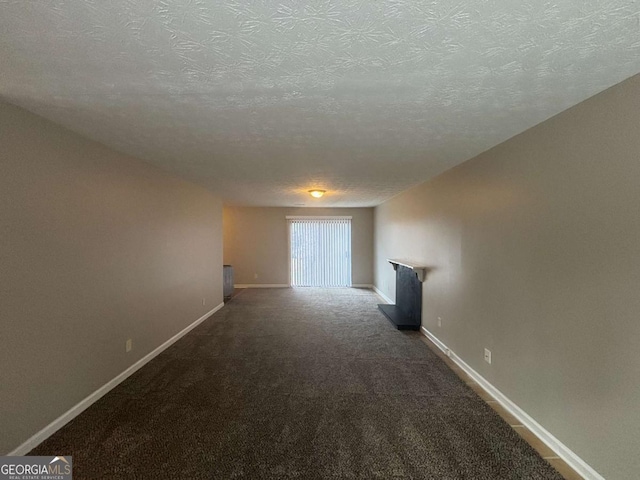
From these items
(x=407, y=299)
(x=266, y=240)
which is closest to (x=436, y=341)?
(x=407, y=299)

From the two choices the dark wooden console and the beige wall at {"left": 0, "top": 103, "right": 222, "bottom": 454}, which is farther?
the dark wooden console

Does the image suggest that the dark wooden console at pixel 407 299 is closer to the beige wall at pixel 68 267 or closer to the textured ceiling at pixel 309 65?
the textured ceiling at pixel 309 65

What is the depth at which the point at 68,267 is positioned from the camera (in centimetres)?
225

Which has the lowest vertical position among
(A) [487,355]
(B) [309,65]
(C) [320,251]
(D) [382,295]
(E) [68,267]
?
(D) [382,295]

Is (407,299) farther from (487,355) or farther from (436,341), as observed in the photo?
(487,355)

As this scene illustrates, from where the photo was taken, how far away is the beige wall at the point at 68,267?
1838 mm

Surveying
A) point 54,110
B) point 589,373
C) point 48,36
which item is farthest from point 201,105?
point 589,373

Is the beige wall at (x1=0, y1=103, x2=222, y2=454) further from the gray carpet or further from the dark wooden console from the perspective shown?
the dark wooden console

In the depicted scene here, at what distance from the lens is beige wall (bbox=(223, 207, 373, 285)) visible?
8.14m

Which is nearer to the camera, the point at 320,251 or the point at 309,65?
the point at 309,65

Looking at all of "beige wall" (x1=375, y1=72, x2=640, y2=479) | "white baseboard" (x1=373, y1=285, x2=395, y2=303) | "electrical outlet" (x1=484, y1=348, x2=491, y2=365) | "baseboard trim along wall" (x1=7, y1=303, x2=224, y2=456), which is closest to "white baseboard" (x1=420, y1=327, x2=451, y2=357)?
"beige wall" (x1=375, y1=72, x2=640, y2=479)

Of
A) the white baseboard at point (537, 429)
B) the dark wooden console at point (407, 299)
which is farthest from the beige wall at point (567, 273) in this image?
the dark wooden console at point (407, 299)

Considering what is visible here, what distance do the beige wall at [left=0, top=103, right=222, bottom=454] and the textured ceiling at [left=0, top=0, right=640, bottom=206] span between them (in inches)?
12.9

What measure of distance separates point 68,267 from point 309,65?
89.3 inches
